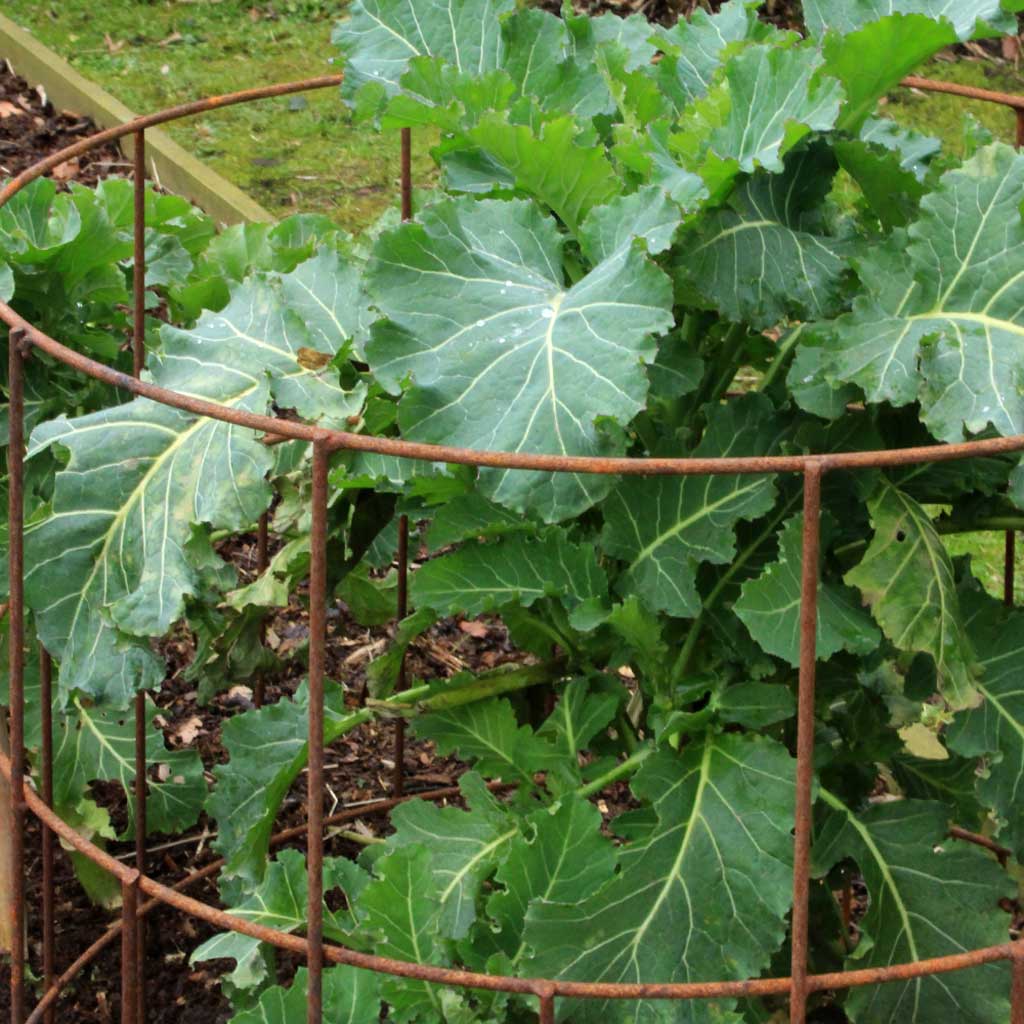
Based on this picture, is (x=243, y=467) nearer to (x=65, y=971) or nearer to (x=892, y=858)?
(x=892, y=858)

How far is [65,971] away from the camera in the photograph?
9.82 feet

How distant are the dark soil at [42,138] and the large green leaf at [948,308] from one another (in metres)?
3.73

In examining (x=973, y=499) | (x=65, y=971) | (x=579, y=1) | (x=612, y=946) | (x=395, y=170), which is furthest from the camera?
(x=579, y=1)

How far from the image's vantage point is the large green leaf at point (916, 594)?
2.00m

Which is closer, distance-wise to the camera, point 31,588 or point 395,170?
point 31,588

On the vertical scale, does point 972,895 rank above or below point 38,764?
above

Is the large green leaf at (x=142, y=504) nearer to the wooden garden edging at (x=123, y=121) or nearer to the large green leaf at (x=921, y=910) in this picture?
the large green leaf at (x=921, y=910)

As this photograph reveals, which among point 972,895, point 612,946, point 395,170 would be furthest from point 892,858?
point 395,170

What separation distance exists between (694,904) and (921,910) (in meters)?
0.33

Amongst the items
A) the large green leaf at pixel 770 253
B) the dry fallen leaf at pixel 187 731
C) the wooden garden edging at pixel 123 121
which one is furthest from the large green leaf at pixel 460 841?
the wooden garden edging at pixel 123 121

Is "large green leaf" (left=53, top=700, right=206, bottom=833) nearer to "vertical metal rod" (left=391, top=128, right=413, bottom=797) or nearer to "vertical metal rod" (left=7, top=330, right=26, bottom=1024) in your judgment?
"vertical metal rod" (left=391, top=128, right=413, bottom=797)

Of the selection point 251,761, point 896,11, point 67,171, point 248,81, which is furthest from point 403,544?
point 248,81

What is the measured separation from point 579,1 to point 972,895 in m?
5.05

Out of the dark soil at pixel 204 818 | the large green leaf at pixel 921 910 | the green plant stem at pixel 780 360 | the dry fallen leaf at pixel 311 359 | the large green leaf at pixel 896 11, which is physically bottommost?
the dark soil at pixel 204 818
